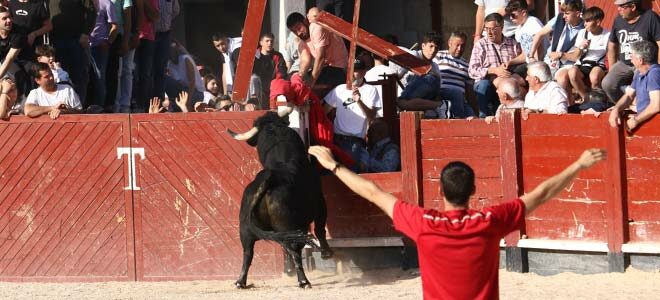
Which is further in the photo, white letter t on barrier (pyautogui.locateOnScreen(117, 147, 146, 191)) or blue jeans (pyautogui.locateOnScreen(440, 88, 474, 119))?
blue jeans (pyautogui.locateOnScreen(440, 88, 474, 119))

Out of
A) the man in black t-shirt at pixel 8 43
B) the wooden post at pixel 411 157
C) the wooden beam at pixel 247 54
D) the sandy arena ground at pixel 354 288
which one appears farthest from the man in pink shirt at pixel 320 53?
the man in black t-shirt at pixel 8 43

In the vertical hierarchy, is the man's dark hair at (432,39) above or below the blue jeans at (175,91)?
above

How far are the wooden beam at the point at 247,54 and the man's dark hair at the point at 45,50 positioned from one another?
5.67 ft

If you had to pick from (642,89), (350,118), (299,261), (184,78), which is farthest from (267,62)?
(642,89)

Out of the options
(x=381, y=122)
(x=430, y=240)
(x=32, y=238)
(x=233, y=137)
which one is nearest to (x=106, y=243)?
(x=32, y=238)

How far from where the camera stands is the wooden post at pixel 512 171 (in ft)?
36.9

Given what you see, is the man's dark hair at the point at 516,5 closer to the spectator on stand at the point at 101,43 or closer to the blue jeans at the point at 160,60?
the blue jeans at the point at 160,60

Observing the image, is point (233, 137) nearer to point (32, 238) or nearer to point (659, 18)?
point (32, 238)

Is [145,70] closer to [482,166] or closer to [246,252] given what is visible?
[246,252]

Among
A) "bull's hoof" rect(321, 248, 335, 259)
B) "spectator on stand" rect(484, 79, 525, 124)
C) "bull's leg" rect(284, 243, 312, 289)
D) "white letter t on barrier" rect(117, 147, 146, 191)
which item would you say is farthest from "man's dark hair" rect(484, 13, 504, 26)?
"white letter t on barrier" rect(117, 147, 146, 191)

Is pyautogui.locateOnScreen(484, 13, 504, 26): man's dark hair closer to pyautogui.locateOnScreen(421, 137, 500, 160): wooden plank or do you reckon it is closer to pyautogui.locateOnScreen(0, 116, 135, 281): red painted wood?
pyautogui.locateOnScreen(421, 137, 500, 160): wooden plank

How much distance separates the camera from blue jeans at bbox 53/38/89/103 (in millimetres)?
13031

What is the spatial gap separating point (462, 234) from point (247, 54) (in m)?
6.39

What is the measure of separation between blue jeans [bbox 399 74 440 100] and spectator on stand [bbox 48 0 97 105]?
3088mm
